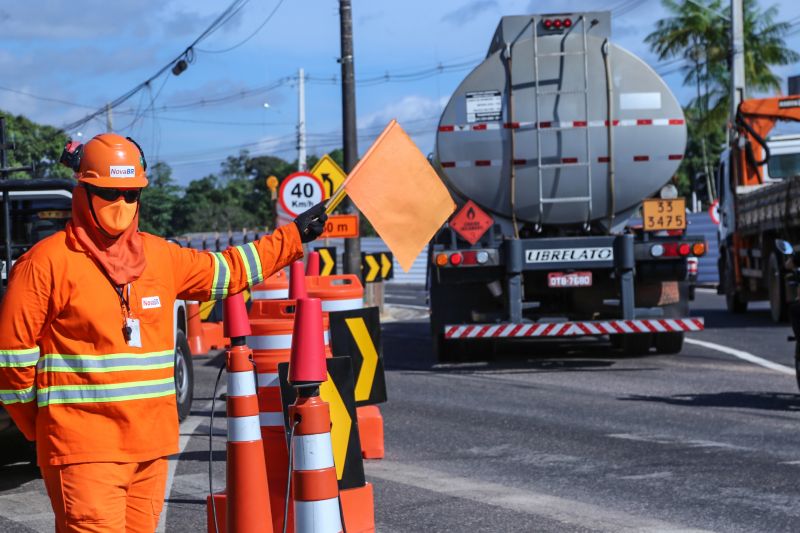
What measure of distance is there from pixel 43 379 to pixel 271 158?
105969 millimetres

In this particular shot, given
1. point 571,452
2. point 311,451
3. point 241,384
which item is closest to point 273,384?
point 241,384

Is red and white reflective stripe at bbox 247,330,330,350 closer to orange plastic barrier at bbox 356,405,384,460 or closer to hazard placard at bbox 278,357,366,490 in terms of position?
hazard placard at bbox 278,357,366,490

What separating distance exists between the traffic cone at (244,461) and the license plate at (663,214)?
381 inches

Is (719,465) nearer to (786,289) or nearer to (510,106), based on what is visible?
(510,106)

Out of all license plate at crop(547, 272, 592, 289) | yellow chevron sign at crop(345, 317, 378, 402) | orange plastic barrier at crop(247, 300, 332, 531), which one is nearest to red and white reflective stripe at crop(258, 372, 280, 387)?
orange plastic barrier at crop(247, 300, 332, 531)

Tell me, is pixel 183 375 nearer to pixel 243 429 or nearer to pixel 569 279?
pixel 243 429

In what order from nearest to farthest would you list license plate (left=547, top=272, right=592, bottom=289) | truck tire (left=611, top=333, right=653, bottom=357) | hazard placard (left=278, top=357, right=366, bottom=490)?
1. hazard placard (left=278, top=357, right=366, bottom=490)
2. license plate (left=547, top=272, right=592, bottom=289)
3. truck tire (left=611, top=333, right=653, bottom=357)

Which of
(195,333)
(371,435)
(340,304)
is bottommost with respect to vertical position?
(371,435)

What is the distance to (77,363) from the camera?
4.49m

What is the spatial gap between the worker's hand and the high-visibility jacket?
0.72 m

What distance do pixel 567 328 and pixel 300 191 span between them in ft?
15.7

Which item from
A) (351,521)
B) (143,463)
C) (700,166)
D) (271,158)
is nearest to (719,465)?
(351,521)

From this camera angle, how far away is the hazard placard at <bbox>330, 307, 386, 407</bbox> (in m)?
8.01

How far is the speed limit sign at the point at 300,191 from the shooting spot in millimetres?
18141
